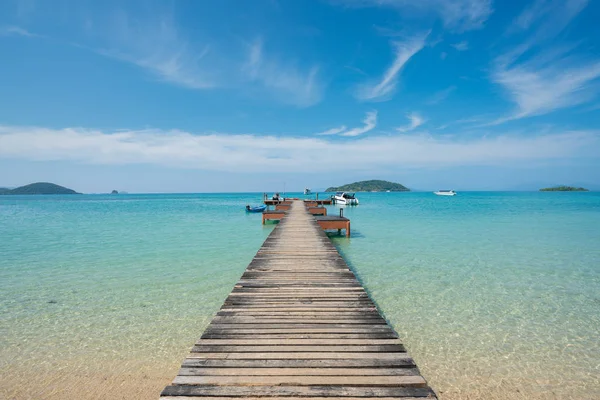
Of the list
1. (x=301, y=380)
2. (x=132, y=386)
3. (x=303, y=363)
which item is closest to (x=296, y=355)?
(x=303, y=363)

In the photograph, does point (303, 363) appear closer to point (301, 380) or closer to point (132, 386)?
point (301, 380)

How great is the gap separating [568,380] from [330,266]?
181 inches

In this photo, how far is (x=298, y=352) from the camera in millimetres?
3539

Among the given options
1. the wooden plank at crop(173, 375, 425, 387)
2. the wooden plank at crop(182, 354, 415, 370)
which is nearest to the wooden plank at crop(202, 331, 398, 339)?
the wooden plank at crop(182, 354, 415, 370)

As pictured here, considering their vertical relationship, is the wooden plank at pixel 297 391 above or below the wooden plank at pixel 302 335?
below

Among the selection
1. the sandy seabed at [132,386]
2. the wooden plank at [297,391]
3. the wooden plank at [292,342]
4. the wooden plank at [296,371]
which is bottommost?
the sandy seabed at [132,386]

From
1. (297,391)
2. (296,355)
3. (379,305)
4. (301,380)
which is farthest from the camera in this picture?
(379,305)

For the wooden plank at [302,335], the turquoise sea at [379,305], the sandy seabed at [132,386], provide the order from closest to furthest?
the wooden plank at [302,335] < the sandy seabed at [132,386] < the turquoise sea at [379,305]

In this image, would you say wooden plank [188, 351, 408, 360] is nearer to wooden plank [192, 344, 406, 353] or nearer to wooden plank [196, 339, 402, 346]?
wooden plank [192, 344, 406, 353]

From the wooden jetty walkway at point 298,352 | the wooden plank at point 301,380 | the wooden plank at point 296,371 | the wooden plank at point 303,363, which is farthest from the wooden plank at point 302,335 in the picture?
the wooden plank at point 301,380

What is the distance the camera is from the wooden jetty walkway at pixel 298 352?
2.91 meters

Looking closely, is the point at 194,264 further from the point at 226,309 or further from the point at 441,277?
the point at 441,277

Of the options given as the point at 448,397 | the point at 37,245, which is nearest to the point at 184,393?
the point at 448,397

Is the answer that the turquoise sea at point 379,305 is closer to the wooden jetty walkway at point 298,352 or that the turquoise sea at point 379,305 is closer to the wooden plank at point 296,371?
the wooden jetty walkway at point 298,352
